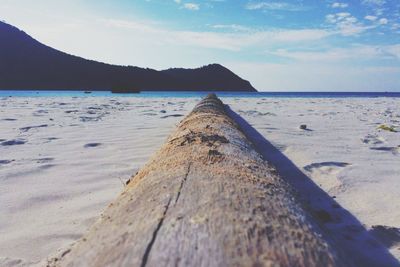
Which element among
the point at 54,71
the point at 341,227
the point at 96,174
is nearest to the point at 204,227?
the point at 341,227

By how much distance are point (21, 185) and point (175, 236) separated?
2.05m

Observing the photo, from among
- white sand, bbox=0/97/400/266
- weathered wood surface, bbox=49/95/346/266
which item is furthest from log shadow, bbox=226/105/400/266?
weathered wood surface, bbox=49/95/346/266

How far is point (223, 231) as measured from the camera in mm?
1010

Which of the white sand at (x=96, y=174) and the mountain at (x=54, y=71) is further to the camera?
the mountain at (x=54, y=71)

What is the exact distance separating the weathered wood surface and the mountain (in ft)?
200

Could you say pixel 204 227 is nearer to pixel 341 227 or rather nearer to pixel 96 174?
pixel 341 227

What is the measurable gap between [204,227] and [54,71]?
70.5m

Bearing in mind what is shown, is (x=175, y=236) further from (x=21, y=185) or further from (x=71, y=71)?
(x=71, y=71)

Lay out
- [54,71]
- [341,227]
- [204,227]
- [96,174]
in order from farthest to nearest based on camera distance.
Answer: [54,71] < [96,174] < [341,227] < [204,227]

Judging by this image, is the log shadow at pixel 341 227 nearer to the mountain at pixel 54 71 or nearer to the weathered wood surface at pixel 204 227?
the weathered wood surface at pixel 204 227

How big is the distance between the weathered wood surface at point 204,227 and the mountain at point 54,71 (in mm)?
60945

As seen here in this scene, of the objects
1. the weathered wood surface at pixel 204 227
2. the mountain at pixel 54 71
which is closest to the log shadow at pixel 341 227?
the weathered wood surface at pixel 204 227

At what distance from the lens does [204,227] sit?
1038mm

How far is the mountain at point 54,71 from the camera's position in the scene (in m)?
62.8
